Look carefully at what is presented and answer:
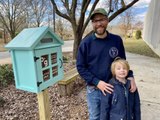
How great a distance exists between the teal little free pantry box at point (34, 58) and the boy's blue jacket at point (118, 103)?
1.98 ft

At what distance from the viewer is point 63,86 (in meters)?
3.94

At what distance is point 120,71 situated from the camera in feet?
6.66

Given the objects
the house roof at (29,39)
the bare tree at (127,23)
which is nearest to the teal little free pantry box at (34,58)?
the house roof at (29,39)

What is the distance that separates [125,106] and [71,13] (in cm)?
582

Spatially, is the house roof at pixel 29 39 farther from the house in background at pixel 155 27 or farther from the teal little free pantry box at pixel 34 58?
the house in background at pixel 155 27

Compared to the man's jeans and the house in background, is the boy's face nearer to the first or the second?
the man's jeans

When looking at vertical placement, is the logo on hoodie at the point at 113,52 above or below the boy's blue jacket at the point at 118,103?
above

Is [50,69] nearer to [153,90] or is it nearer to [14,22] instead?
[153,90]

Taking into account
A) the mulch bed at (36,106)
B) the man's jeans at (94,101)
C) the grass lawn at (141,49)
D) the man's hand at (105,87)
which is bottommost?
the grass lawn at (141,49)

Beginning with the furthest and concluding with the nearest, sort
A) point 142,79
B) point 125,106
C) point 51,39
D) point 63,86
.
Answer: point 142,79 < point 63,86 < point 51,39 < point 125,106

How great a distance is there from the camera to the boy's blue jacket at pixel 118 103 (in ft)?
6.57

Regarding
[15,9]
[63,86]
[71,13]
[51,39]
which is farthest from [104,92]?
[15,9]

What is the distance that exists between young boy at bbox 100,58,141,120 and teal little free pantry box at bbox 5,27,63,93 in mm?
609

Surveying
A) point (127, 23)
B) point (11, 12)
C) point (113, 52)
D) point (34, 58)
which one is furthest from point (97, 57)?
point (127, 23)
